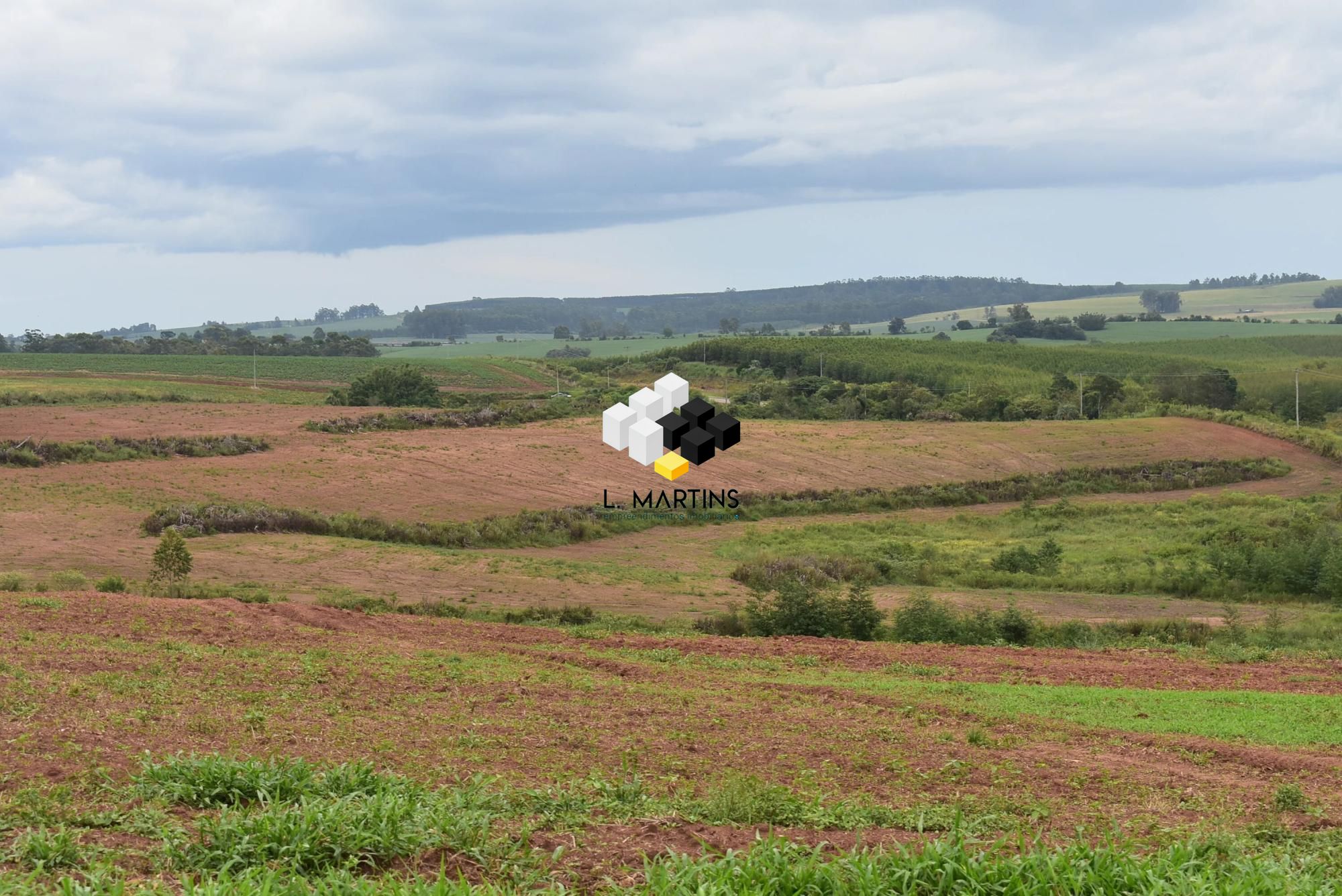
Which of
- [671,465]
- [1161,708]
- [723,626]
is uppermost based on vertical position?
[1161,708]

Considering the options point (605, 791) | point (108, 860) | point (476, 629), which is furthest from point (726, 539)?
point (108, 860)

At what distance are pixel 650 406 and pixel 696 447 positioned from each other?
2.74 m

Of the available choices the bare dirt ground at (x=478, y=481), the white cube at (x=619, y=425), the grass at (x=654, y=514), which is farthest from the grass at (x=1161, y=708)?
the white cube at (x=619, y=425)

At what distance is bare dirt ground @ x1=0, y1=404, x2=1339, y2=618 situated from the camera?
88.5 ft

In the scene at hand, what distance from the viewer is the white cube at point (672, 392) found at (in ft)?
152

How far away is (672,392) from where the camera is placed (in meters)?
47.2

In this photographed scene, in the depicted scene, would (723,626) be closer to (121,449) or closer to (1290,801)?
(1290,801)

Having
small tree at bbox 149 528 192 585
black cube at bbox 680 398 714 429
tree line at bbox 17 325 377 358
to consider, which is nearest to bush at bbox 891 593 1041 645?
small tree at bbox 149 528 192 585

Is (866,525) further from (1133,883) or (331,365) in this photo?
(331,365)

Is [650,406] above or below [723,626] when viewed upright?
above

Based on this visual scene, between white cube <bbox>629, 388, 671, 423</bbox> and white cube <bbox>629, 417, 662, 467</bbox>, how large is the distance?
191 mm

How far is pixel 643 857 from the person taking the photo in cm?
642

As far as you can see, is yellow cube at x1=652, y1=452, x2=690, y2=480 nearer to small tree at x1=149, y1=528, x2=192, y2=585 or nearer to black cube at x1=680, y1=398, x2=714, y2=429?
black cube at x1=680, y1=398, x2=714, y2=429

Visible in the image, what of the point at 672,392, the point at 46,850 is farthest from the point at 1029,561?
the point at 46,850
